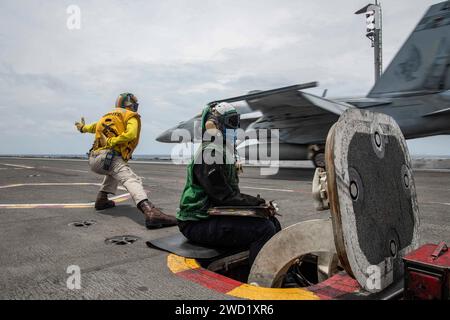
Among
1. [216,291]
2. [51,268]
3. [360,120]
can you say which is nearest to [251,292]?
[216,291]

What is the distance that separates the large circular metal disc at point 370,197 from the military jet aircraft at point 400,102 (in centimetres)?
1025

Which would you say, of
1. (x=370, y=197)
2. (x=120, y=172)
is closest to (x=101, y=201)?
(x=120, y=172)

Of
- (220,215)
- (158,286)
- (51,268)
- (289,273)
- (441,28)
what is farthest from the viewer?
(441,28)

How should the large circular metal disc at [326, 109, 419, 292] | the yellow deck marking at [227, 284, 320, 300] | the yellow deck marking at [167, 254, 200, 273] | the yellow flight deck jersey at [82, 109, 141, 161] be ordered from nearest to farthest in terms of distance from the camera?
the large circular metal disc at [326, 109, 419, 292], the yellow deck marking at [227, 284, 320, 300], the yellow deck marking at [167, 254, 200, 273], the yellow flight deck jersey at [82, 109, 141, 161]

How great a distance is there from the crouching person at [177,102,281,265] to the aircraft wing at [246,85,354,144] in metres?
9.00

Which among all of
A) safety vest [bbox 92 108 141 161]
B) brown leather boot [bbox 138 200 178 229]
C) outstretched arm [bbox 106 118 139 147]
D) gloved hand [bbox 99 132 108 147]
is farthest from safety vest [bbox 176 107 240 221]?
gloved hand [bbox 99 132 108 147]

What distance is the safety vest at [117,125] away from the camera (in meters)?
4.62

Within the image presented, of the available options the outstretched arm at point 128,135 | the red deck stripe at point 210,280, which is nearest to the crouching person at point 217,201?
the red deck stripe at point 210,280

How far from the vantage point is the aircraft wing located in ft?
39.5

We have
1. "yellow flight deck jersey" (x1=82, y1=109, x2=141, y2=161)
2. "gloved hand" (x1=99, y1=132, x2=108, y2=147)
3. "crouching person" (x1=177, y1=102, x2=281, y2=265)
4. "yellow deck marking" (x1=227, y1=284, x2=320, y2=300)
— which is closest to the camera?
"yellow deck marking" (x1=227, y1=284, x2=320, y2=300)

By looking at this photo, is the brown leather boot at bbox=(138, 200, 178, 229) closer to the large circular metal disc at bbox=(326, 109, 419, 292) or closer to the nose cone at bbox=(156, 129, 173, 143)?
the large circular metal disc at bbox=(326, 109, 419, 292)
